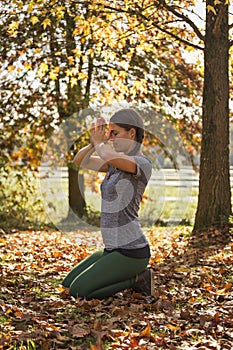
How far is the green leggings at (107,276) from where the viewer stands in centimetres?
455

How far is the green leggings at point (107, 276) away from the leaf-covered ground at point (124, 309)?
0.30 ft

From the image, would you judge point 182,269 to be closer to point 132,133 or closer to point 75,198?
point 132,133

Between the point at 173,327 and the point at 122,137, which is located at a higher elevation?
the point at 122,137

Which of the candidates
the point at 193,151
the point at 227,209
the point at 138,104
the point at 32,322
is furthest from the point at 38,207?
the point at 32,322

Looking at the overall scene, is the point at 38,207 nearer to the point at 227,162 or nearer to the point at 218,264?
the point at 227,162

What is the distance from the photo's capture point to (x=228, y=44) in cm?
841

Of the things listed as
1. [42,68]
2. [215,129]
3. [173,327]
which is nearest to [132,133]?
[173,327]

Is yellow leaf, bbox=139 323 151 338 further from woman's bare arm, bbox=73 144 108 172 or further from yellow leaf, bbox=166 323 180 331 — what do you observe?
woman's bare arm, bbox=73 144 108 172

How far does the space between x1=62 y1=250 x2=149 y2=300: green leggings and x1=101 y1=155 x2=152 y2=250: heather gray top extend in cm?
13

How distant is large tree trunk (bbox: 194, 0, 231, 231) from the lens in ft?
27.5

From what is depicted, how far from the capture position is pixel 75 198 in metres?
13.4

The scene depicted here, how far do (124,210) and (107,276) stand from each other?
1.83 feet

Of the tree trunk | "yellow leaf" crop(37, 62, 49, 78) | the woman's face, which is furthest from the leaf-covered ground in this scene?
the tree trunk

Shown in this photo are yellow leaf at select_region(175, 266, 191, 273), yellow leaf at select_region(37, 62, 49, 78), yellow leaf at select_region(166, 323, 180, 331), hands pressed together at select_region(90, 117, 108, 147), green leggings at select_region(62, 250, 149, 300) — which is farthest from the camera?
yellow leaf at select_region(37, 62, 49, 78)
